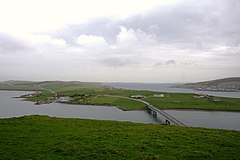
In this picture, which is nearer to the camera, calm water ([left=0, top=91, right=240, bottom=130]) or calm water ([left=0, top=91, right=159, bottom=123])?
calm water ([left=0, top=91, right=240, bottom=130])

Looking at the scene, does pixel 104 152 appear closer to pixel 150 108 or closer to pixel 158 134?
pixel 158 134

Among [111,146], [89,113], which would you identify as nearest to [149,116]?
[89,113]

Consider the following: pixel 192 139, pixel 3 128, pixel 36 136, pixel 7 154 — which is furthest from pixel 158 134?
pixel 3 128

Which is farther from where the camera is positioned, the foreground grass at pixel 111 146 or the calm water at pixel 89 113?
the calm water at pixel 89 113

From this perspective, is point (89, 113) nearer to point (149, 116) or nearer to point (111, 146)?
point (149, 116)

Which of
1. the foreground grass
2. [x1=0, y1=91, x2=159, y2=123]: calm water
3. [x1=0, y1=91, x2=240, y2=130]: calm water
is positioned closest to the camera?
the foreground grass

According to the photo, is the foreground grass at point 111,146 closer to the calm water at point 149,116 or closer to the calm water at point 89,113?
the calm water at point 149,116

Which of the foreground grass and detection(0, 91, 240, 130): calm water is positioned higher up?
the foreground grass

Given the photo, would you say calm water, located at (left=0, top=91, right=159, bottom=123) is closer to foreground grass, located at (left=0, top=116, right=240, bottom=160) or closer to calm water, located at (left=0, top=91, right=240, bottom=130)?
calm water, located at (left=0, top=91, right=240, bottom=130)

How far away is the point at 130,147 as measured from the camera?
49.4 ft

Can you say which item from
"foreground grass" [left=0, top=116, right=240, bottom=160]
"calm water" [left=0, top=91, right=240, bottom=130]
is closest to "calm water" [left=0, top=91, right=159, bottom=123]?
"calm water" [left=0, top=91, right=240, bottom=130]

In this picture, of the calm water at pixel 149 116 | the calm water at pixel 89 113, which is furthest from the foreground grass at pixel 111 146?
the calm water at pixel 89 113

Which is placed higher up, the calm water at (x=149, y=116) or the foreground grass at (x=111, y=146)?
the foreground grass at (x=111, y=146)

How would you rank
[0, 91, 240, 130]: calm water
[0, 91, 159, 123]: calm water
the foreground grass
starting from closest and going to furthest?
the foreground grass
[0, 91, 240, 130]: calm water
[0, 91, 159, 123]: calm water
